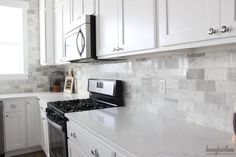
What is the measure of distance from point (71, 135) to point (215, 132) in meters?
1.13

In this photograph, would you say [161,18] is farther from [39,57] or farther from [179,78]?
[39,57]

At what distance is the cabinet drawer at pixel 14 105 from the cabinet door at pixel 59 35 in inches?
33.1

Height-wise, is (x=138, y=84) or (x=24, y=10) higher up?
(x=24, y=10)

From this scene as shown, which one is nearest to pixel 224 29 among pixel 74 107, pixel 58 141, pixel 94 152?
pixel 94 152

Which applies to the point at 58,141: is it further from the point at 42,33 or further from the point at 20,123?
the point at 42,33

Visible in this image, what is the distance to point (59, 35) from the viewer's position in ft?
10.6

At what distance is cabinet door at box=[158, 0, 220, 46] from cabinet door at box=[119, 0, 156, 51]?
0.24 feet

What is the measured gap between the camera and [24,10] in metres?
3.83

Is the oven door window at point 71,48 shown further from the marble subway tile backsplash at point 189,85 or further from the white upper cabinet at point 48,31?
the white upper cabinet at point 48,31

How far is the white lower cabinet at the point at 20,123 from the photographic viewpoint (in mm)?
3189

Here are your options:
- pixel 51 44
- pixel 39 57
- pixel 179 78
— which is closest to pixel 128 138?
pixel 179 78

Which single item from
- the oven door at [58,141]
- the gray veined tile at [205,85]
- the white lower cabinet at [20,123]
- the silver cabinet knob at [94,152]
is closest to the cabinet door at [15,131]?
the white lower cabinet at [20,123]

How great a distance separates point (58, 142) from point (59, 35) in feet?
5.65

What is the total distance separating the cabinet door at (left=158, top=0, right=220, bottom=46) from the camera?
0.90m
